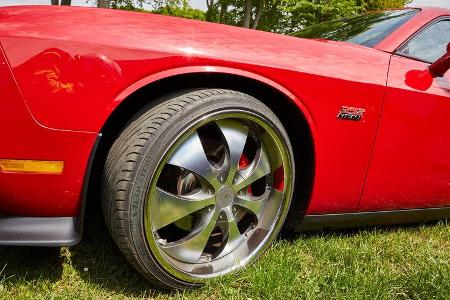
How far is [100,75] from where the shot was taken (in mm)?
1444

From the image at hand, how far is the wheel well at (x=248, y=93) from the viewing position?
1706 mm

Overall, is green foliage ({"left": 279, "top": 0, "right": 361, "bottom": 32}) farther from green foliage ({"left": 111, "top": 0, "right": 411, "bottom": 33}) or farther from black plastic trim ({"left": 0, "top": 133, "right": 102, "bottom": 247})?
black plastic trim ({"left": 0, "top": 133, "right": 102, "bottom": 247})

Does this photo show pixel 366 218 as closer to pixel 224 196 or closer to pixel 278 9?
pixel 224 196

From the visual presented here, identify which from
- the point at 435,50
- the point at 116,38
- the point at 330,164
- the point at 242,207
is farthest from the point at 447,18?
the point at 116,38

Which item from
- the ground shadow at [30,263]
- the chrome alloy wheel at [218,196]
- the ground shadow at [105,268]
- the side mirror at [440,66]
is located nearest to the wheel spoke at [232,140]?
the chrome alloy wheel at [218,196]


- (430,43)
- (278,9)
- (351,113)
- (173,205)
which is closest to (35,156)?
(173,205)

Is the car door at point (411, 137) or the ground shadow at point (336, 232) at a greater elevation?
the car door at point (411, 137)

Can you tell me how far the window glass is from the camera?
88.0 inches

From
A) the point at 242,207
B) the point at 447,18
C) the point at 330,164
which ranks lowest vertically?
the point at 242,207

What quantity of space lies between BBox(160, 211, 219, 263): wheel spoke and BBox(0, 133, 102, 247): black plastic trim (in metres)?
0.38

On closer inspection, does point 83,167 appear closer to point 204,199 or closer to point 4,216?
point 4,216

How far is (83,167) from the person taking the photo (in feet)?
4.95

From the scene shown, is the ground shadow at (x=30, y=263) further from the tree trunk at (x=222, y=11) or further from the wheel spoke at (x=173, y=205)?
the tree trunk at (x=222, y=11)

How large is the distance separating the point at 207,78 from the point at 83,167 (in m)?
0.59
